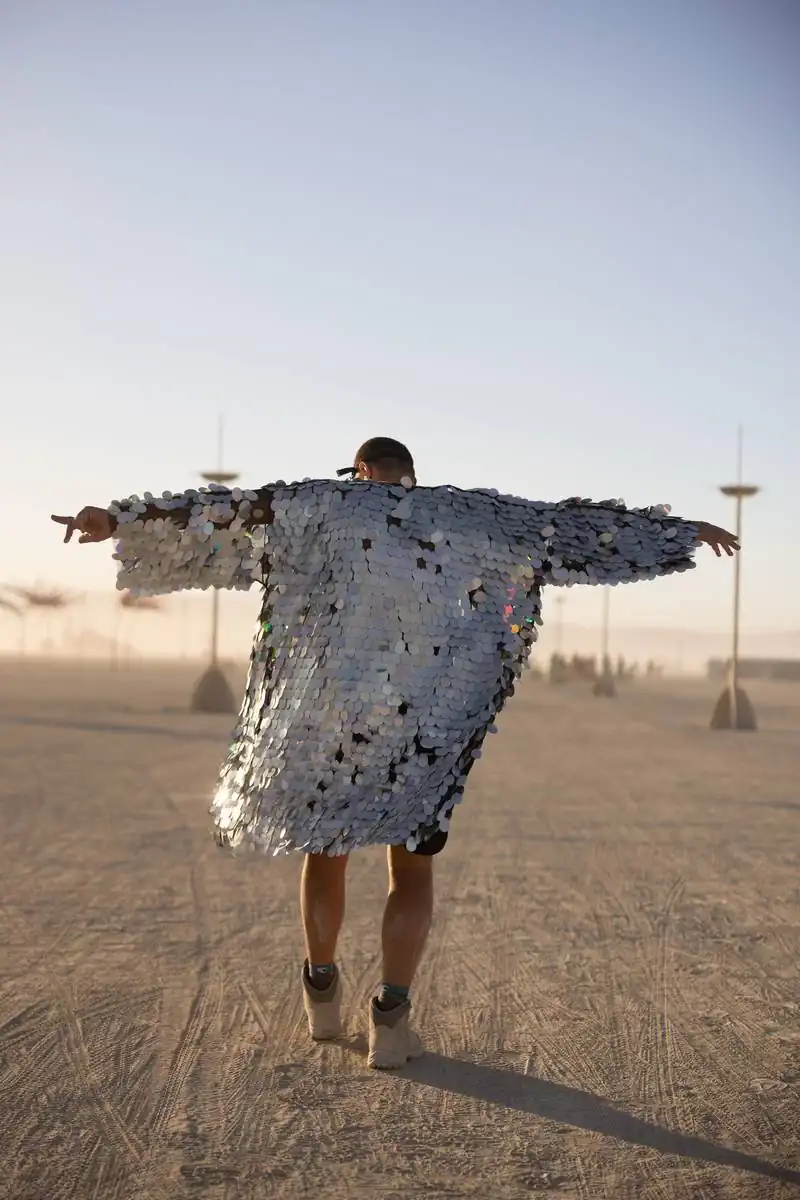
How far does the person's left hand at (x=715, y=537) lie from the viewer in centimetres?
445

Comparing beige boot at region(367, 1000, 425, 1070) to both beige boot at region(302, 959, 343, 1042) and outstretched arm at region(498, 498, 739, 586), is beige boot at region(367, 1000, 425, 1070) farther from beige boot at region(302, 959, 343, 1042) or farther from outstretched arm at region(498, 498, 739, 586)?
outstretched arm at region(498, 498, 739, 586)

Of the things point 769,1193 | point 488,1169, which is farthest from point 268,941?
point 769,1193

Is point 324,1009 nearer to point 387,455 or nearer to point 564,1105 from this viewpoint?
point 564,1105

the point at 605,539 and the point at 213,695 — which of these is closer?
the point at 605,539

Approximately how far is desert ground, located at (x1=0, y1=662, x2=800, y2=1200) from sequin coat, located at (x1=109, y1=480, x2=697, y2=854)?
76 cm

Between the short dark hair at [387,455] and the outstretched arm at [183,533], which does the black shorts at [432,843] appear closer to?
the outstretched arm at [183,533]

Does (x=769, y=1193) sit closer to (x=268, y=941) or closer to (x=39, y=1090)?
(x=39, y=1090)

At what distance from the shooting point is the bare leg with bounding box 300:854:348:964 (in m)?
4.16

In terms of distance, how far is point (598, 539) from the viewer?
4.32 meters

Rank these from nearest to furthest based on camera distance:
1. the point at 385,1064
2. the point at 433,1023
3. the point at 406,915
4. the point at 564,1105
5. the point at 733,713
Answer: the point at 564,1105
the point at 385,1064
the point at 406,915
the point at 433,1023
the point at 733,713

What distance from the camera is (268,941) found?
5797 millimetres

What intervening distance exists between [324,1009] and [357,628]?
4.26 feet

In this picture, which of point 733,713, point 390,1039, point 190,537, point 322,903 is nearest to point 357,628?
point 190,537

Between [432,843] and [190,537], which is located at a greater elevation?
[190,537]
